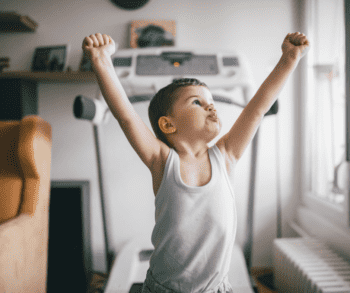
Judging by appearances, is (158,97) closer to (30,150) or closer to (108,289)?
(30,150)

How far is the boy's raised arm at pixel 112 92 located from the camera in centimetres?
46

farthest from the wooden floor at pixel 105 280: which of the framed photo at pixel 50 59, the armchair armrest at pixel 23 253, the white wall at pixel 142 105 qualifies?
the framed photo at pixel 50 59

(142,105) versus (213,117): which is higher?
(142,105)

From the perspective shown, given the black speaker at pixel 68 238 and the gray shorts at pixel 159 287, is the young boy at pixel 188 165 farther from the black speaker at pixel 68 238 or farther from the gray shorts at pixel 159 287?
the black speaker at pixel 68 238

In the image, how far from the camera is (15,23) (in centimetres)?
162

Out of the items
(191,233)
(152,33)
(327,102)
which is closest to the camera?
(191,233)

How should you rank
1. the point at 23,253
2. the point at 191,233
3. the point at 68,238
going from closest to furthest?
the point at 191,233
the point at 23,253
the point at 68,238

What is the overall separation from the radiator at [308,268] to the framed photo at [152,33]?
4.96 feet

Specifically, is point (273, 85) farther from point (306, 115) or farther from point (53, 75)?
point (53, 75)

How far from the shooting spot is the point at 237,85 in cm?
104

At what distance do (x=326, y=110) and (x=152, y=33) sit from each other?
4.31ft

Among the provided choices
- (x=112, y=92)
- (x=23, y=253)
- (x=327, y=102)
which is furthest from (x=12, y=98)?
(x=327, y=102)

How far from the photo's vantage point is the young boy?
46cm

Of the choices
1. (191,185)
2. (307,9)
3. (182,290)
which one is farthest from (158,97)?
(307,9)
